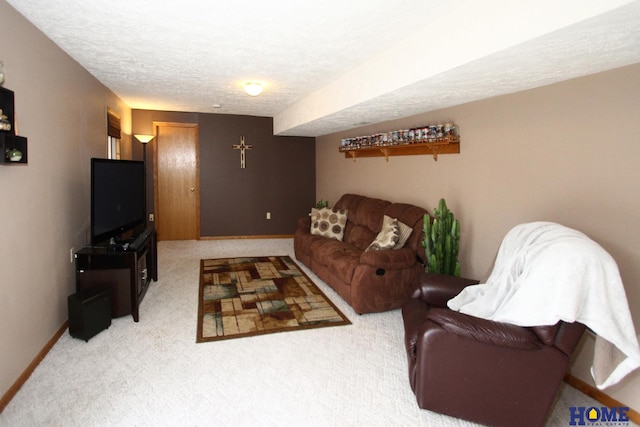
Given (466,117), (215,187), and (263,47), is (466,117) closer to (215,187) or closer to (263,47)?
(263,47)

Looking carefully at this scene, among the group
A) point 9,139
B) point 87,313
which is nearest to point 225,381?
point 87,313

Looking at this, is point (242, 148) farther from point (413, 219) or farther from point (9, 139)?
point (9, 139)

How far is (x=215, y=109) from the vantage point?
6.43 m

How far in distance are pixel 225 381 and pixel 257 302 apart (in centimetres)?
142

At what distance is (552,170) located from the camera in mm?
2721

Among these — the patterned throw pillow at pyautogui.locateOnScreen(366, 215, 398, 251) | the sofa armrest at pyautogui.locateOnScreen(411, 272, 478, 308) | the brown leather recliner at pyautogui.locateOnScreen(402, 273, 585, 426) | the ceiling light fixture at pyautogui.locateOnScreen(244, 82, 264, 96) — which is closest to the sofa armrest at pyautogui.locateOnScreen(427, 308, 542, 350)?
the brown leather recliner at pyautogui.locateOnScreen(402, 273, 585, 426)

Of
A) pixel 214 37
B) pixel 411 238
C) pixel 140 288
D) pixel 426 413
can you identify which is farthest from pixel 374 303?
pixel 214 37

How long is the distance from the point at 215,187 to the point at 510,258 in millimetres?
5652

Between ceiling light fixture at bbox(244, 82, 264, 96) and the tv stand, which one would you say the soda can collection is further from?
the tv stand

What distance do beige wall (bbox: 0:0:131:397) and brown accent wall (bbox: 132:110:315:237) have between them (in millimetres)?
3208

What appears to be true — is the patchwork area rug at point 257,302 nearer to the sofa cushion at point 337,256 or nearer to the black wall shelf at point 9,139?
the sofa cushion at point 337,256

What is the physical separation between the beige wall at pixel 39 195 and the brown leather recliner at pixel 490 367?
2430mm

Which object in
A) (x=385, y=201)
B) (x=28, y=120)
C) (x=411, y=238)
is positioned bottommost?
(x=411, y=238)

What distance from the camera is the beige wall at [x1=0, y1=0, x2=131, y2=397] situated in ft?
7.73
